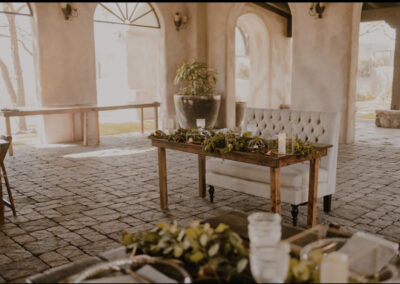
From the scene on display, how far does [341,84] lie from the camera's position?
767 cm

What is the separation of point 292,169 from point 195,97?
5.30 m

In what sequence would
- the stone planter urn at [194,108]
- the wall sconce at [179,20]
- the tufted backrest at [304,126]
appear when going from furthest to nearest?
the wall sconce at [179,20], the stone planter urn at [194,108], the tufted backrest at [304,126]

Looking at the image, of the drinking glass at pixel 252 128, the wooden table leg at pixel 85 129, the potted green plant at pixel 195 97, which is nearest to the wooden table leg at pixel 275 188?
the drinking glass at pixel 252 128

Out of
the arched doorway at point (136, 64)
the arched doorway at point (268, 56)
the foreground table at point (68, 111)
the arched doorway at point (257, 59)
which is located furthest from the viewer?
the arched doorway at point (136, 64)

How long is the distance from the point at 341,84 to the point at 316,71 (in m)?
0.58

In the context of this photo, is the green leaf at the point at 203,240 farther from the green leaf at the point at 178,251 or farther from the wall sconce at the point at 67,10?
Answer: the wall sconce at the point at 67,10

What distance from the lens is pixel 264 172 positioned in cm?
367

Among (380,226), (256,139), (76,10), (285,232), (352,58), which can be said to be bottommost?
(380,226)

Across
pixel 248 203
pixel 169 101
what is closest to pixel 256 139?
pixel 248 203

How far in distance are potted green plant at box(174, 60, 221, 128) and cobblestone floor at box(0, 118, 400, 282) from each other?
1.99 metres

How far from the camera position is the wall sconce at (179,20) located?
9.52 metres

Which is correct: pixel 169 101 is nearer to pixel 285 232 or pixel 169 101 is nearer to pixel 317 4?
pixel 317 4

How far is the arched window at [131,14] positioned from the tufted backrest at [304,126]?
17.1ft

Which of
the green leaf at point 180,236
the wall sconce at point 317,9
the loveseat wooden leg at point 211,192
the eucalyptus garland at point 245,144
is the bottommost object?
the loveseat wooden leg at point 211,192
